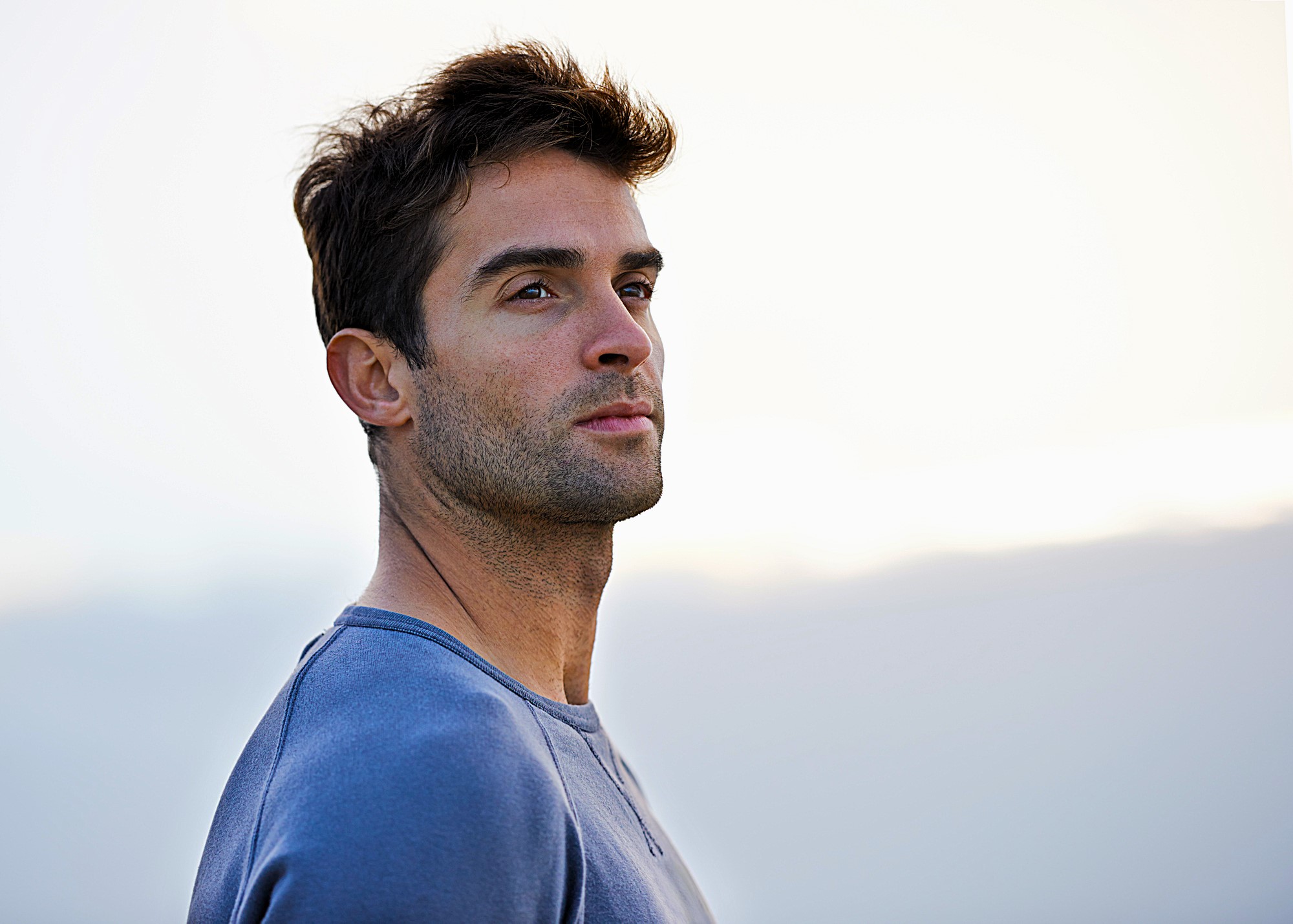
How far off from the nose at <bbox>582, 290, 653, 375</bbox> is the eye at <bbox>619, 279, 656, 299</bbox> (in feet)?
0.44

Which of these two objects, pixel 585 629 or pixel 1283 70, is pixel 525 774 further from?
pixel 1283 70

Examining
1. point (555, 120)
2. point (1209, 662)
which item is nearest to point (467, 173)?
point (555, 120)

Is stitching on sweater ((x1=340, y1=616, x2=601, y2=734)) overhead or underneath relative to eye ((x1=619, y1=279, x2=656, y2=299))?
underneath

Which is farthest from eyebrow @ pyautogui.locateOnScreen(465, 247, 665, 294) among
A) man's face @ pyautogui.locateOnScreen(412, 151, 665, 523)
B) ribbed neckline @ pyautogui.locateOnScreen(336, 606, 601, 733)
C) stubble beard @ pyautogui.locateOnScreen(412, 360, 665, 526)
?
ribbed neckline @ pyautogui.locateOnScreen(336, 606, 601, 733)

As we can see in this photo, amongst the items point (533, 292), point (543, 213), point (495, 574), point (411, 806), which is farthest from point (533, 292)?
point (411, 806)

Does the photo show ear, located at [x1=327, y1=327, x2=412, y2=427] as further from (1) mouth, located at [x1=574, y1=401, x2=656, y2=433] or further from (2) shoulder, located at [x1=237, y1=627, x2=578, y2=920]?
(2) shoulder, located at [x1=237, y1=627, x2=578, y2=920]

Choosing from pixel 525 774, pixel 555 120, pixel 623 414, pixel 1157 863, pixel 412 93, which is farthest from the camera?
pixel 1157 863

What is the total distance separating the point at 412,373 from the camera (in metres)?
1.39

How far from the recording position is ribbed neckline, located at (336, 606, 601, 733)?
44.9 inches

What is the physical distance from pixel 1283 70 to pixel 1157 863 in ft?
12.2

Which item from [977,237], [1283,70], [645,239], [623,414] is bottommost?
[623,414]

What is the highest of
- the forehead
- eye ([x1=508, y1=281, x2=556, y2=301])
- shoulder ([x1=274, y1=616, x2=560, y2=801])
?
the forehead

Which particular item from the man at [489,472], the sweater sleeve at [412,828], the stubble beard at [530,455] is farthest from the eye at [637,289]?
the sweater sleeve at [412,828]

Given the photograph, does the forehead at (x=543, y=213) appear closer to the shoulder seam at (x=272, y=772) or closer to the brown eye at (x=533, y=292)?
the brown eye at (x=533, y=292)
